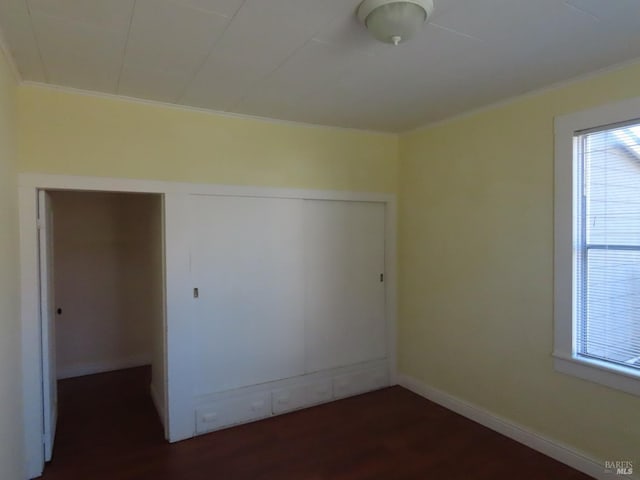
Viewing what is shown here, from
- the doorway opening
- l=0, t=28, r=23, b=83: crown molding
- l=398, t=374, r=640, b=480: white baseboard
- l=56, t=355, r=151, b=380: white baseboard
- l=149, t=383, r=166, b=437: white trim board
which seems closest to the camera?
l=0, t=28, r=23, b=83: crown molding

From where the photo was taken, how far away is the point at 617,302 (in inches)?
94.9

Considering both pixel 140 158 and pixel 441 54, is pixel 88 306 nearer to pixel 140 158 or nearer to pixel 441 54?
pixel 140 158

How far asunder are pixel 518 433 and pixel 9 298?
3476 millimetres

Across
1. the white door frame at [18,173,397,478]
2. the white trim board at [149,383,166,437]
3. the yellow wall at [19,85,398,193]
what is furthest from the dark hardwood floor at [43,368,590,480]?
the yellow wall at [19,85,398,193]

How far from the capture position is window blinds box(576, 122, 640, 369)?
2.34 metres

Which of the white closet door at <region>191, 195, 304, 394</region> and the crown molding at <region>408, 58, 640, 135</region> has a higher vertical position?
the crown molding at <region>408, 58, 640, 135</region>

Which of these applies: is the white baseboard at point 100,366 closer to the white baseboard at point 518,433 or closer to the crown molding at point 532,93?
the white baseboard at point 518,433

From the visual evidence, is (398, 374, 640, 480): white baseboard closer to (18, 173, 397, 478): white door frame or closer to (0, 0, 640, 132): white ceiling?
(18, 173, 397, 478): white door frame

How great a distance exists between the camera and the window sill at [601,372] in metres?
2.31

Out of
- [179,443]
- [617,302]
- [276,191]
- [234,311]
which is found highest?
[276,191]

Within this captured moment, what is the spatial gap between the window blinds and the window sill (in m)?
0.07

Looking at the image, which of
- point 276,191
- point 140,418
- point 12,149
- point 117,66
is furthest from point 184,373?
point 117,66

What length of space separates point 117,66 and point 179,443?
266 cm

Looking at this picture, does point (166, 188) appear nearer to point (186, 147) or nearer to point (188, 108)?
point (186, 147)
